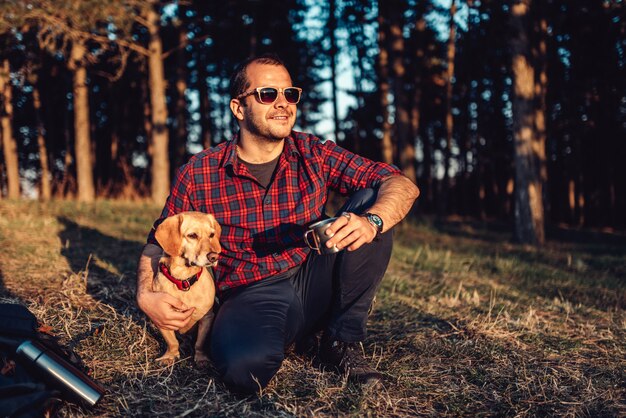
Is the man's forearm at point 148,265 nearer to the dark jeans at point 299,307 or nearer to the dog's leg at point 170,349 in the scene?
the dog's leg at point 170,349

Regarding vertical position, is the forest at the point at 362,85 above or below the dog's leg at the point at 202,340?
above

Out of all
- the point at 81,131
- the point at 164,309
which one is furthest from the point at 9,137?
the point at 164,309

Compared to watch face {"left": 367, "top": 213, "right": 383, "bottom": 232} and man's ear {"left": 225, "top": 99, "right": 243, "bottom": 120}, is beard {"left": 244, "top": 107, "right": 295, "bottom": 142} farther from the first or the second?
watch face {"left": 367, "top": 213, "right": 383, "bottom": 232}

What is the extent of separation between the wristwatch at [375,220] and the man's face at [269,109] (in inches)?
31.8

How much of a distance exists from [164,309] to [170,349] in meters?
0.44

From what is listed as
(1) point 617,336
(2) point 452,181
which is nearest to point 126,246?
(1) point 617,336

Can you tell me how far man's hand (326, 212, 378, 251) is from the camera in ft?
8.11

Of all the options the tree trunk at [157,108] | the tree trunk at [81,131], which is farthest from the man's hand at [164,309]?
the tree trunk at [81,131]

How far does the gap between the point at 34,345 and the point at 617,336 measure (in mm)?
3954

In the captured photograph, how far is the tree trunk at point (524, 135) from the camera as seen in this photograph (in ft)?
31.3

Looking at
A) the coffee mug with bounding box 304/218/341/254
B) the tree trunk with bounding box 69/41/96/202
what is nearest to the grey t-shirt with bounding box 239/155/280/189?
the coffee mug with bounding box 304/218/341/254

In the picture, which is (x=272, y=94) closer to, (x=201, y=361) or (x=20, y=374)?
(x=201, y=361)

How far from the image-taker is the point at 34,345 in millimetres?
2264

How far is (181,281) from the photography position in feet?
9.75
